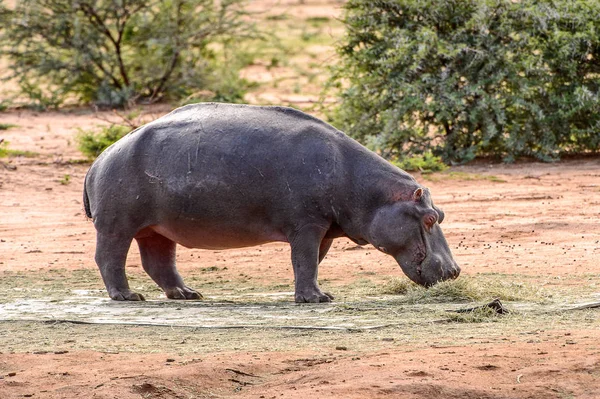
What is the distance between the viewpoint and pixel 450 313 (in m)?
7.03

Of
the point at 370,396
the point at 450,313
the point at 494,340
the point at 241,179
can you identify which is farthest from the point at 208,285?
the point at 370,396

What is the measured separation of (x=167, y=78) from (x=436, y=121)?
652 cm

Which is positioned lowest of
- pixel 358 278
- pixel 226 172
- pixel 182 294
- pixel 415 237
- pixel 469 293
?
pixel 358 278

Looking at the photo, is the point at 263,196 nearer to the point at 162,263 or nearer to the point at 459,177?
the point at 162,263

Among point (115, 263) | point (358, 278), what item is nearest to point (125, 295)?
point (115, 263)

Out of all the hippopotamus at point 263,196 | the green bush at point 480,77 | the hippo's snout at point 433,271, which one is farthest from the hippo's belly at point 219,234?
the green bush at point 480,77

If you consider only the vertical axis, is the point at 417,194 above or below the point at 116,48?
below

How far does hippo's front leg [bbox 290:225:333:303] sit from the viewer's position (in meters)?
7.89

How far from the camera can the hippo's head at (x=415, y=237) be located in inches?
311

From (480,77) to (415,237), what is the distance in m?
7.28

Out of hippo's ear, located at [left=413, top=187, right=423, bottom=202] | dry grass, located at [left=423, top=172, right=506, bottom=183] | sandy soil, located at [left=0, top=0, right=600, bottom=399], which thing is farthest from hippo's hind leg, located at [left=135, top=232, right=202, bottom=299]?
dry grass, located at [left=423, top=172, right=506, bottom=183]

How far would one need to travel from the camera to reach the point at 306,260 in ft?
26.0

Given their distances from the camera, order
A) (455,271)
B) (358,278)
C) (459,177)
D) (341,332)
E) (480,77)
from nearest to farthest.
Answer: (341,332)
(455,271)
(358,278)
(459,177)
(480,77)

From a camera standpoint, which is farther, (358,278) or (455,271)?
(358,278)
